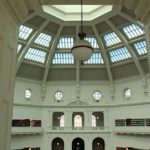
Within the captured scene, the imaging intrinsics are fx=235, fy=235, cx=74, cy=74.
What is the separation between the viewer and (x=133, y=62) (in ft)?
94.4

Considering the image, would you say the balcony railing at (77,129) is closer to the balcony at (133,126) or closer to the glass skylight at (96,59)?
the balcony at (133,126)

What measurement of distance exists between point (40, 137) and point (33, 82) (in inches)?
282

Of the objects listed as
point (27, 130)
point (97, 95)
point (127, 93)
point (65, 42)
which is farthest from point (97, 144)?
point (65, 42)

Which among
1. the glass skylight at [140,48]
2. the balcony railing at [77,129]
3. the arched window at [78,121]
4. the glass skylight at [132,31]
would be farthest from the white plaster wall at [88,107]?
the glass skylight at [132,31]

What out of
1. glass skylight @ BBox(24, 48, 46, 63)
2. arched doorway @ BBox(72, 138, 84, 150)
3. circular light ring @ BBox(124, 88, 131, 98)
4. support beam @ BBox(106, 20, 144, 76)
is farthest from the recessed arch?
support beam @ BBox(106, 20, 144, 76)

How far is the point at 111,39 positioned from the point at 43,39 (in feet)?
27.1

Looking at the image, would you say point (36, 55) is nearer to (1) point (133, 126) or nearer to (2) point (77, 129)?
(2) point (77, 129)

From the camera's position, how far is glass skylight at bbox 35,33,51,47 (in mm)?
28047

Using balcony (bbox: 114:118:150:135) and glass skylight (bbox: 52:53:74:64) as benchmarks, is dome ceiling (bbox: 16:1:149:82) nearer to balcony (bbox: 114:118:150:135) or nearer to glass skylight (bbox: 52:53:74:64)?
glass skylight (bbox: 52:53:74:64)

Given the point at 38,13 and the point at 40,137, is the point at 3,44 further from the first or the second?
the point at 40,137

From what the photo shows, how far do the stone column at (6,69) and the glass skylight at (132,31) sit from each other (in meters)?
21.4

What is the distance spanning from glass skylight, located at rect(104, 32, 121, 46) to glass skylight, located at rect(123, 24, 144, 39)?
1406mm

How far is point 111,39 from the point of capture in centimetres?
2856

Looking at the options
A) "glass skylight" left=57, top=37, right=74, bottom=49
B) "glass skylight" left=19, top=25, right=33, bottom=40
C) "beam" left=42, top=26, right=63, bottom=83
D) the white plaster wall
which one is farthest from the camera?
"glass skylight" left=57, top=37, right=74, bottom=49
